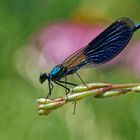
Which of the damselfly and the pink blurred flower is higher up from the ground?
the pink blurred flower

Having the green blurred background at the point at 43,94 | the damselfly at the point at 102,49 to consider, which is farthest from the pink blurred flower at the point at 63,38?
the damselfly at the point at 102,49

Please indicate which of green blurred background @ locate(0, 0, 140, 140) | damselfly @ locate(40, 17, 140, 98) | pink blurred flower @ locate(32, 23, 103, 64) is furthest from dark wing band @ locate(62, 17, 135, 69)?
pink blurred flower @ locate(32, 23, 103, 64)

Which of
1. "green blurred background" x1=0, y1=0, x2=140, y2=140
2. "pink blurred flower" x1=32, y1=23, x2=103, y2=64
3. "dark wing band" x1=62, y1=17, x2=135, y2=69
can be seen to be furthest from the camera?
"pink blurred flower" x1=32, y1=23, x2=103, y2=64

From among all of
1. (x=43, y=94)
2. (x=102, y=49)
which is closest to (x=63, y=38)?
(x=43, y=94)

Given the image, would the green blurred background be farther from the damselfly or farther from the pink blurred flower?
the damselfly

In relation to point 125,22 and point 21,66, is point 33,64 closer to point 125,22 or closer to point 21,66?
point 21,66

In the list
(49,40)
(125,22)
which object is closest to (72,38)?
(49,40)

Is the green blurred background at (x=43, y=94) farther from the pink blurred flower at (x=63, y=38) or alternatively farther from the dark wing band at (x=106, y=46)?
the dark wing band at (x=106, y=46)

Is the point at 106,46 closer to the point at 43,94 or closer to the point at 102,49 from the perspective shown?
the point at 102,49
